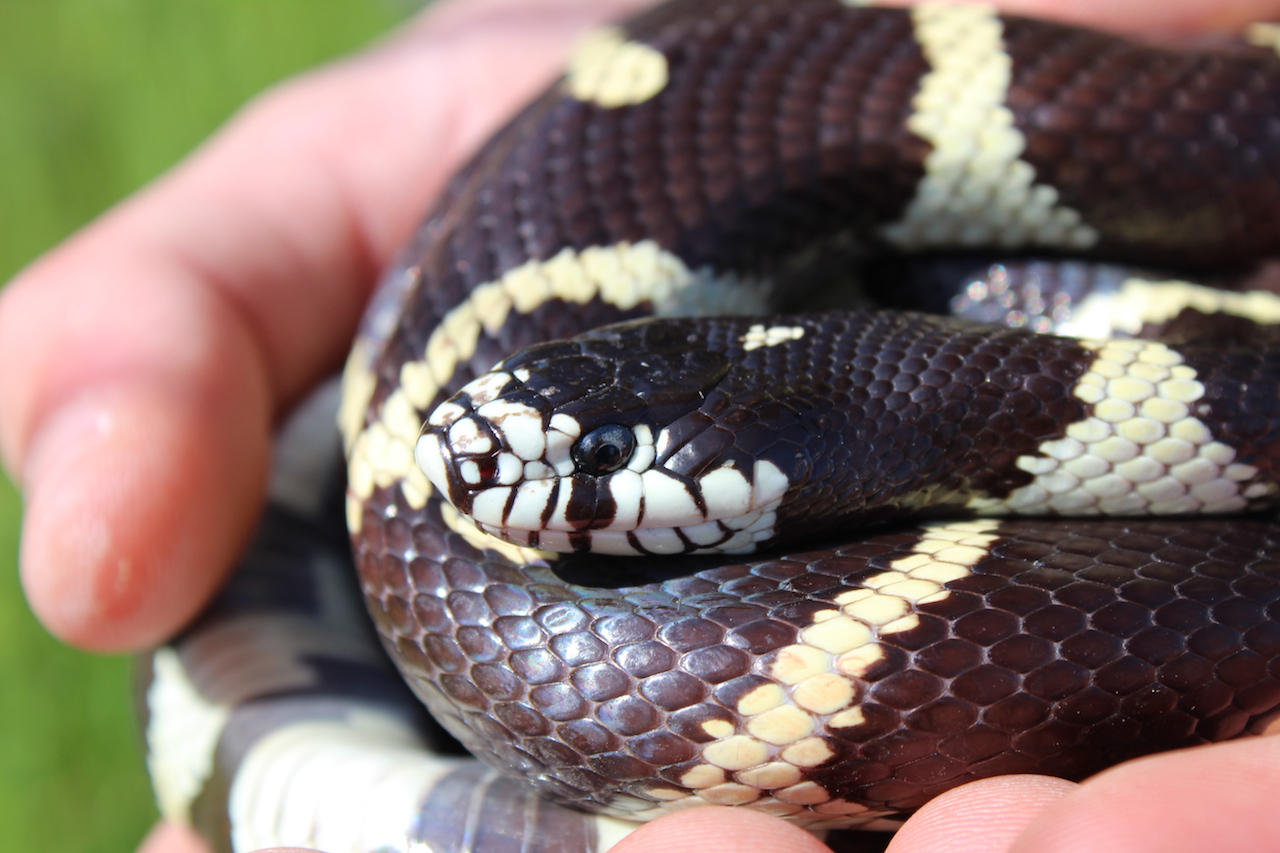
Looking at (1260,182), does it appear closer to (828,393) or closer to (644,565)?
(828,393)

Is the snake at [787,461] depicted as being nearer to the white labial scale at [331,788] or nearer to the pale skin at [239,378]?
the white labial scale at [331,788]

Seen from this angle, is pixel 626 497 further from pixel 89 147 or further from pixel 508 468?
pixel 89 147

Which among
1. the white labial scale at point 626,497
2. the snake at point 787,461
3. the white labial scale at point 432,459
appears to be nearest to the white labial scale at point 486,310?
Result: the snake at point 787,461

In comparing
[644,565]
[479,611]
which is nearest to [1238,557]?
[644,565]

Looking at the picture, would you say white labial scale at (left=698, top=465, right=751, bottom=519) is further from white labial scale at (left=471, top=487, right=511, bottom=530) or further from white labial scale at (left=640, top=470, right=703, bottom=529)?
white labial scale at (left=471, top=487, right=511, bottom=530)

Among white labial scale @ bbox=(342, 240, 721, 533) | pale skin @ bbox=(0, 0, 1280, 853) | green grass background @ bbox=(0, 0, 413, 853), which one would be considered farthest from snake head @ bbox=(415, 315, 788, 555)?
green grass background @ bbox=(0, 0, 413, 853)

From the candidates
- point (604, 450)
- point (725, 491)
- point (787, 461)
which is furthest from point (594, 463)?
point (787, 461)

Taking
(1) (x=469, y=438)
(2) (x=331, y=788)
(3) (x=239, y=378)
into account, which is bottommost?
(2) (x=331, y=788)
